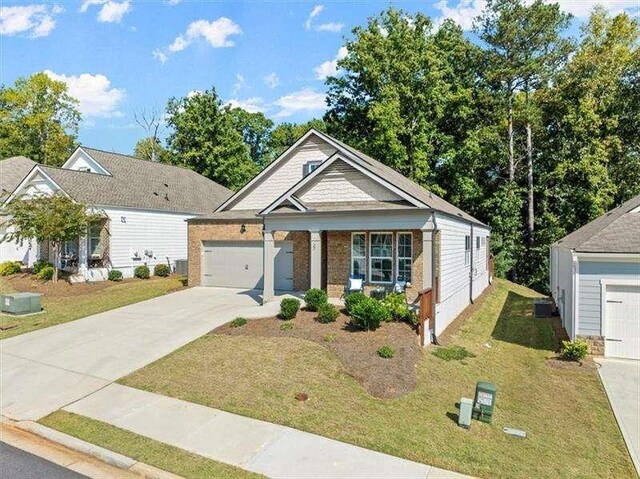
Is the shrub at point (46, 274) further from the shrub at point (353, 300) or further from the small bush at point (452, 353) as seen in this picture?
the small bush at point (452, 353)

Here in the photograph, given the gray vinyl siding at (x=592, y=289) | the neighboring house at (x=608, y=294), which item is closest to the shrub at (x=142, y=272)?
the neighboring house at (x=608, y=294)

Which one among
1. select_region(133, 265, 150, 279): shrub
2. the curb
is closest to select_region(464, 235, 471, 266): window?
the curb

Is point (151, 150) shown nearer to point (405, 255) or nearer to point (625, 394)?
point (405, 255)

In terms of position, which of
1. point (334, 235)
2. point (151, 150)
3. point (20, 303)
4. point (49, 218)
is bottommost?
point (20, 303)

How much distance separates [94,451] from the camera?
22.0 ft

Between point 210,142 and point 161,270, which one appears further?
point 210,142

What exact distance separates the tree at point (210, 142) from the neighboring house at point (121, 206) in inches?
485

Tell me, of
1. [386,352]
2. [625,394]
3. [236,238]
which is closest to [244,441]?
[386,352]

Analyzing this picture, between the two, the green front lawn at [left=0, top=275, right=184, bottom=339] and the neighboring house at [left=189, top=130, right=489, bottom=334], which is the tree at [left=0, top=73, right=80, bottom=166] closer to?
the green front lawn at [left=0, top=275, right=184, bottom=339]

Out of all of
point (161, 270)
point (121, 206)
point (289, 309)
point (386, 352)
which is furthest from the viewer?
point (161, 270)

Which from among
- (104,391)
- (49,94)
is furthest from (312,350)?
(49,94)

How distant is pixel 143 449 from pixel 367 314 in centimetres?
714

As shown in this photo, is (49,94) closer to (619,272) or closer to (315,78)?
(315,78)

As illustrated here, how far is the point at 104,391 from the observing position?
9.04 meters
